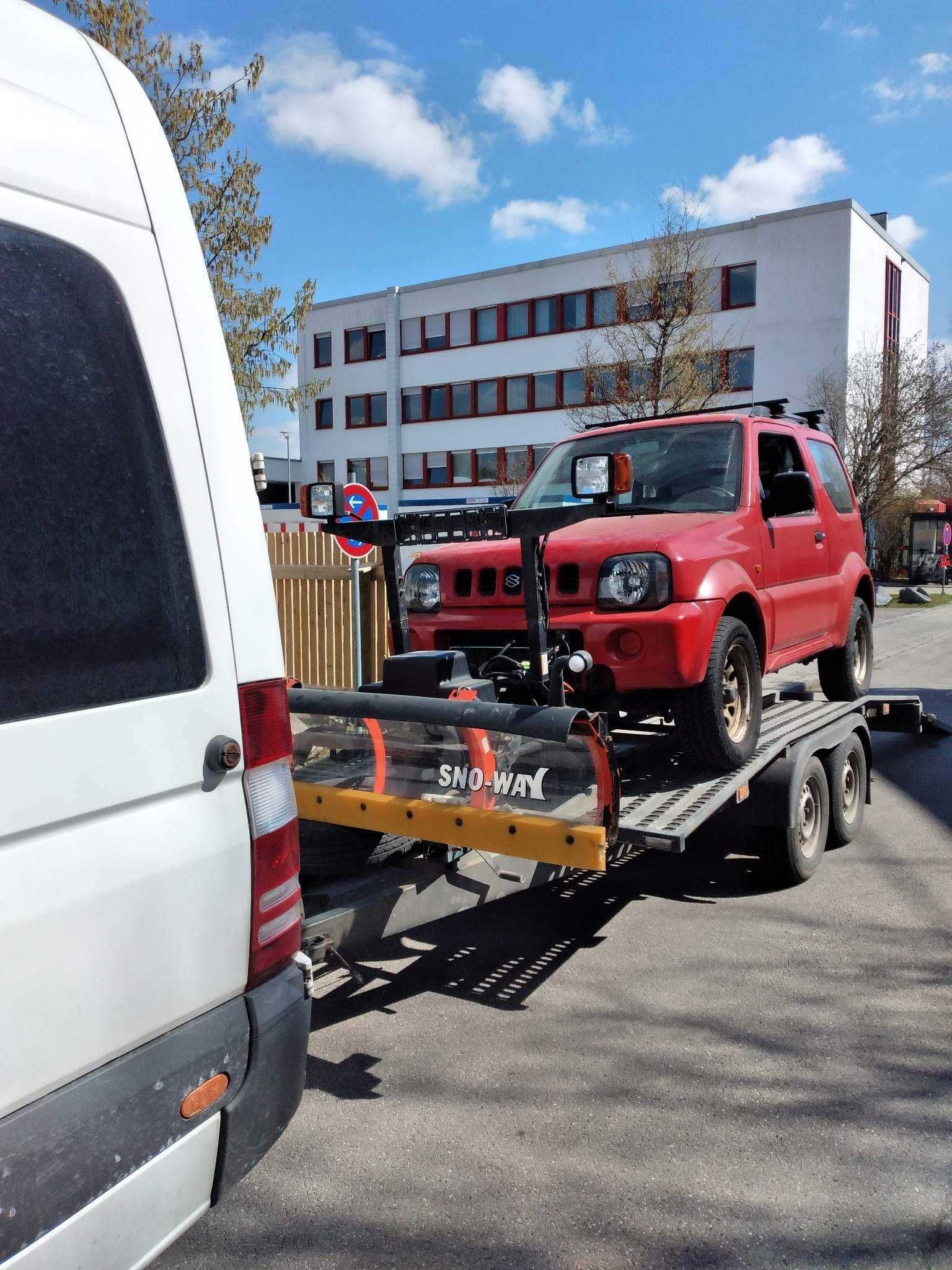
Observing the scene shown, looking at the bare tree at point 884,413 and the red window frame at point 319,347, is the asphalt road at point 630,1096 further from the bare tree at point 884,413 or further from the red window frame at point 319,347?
the red window frame at point 319,347

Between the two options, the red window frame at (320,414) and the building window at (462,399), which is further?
the red window frame at (320,414)

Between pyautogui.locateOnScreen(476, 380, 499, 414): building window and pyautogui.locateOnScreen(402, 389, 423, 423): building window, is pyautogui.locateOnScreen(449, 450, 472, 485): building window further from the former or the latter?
pyautogui.locateOnScreen(402, 389, 423, 423): building window

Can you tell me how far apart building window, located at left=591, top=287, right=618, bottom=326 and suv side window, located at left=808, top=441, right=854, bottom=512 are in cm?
3038

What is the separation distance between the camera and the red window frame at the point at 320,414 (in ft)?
151

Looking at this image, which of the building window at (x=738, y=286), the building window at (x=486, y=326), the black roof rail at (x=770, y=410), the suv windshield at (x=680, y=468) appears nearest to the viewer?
the suv windshield at (x=680, y=468)

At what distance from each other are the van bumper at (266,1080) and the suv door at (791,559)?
13.0 ft

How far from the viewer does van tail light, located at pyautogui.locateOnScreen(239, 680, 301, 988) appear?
6.59ft

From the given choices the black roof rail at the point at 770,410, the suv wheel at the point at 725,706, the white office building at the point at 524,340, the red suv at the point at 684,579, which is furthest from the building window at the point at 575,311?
the suv wheel at the point at 725,706

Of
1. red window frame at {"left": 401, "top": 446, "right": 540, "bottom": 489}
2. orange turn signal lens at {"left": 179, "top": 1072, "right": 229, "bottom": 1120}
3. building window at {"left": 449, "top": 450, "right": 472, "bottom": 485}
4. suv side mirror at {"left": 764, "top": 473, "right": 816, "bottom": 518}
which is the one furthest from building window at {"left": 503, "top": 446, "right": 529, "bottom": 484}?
orange turn signal lens at {"left": 179, "top": 1072, "right": 229, "bottom": 1120}

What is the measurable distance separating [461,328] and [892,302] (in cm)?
1706

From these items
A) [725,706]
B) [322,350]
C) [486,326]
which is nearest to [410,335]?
[486,326]

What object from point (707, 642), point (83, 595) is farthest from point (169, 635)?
point (707, 642)

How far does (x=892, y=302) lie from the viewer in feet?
133

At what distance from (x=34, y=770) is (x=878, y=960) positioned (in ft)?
12.8
